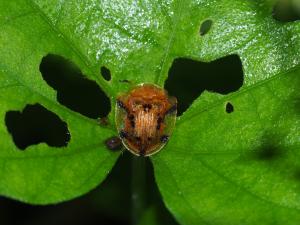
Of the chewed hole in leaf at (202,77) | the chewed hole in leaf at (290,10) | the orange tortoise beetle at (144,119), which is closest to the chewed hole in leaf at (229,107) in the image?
the orange tortoise beetle at (144,119)

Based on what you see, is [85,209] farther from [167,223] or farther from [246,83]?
[246,83]

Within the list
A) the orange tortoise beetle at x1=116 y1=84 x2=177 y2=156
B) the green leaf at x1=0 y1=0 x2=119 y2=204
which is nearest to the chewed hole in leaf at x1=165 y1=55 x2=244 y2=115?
the orange tortoise beetle at x1=116 y1=84 x2=177 y2=156

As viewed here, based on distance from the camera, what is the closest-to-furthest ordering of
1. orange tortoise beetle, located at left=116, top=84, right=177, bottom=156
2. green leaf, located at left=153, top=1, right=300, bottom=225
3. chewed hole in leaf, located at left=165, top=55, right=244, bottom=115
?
green leaf, located at left=153, top=1, right=300, bottom=225 < orange tortoise beetle, located at left=116, top=84, right=177, bottom=156 < chewed hole in leaf, located at left=165, top=55, right=244, bottom=115

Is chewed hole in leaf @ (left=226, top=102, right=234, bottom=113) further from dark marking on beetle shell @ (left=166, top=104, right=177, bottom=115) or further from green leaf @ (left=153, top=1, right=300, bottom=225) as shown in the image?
dark marking on beetle shell @ (left=166, top=104, right=177, bottom=115)

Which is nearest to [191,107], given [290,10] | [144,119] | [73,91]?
[144,119]

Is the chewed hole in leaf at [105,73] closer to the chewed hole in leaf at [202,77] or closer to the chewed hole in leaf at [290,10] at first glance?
the chewed hole in leaf at [202,77]

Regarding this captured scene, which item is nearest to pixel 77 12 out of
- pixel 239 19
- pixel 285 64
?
pixel 239 19
